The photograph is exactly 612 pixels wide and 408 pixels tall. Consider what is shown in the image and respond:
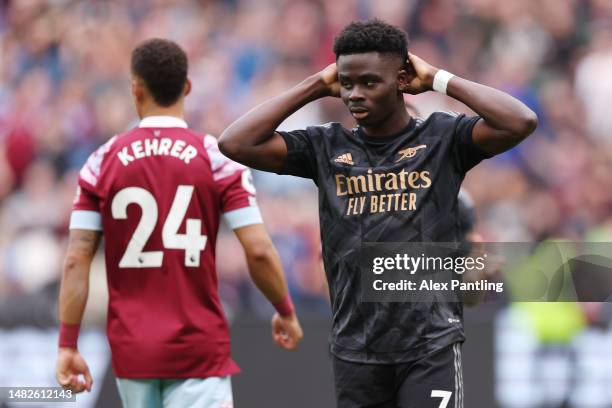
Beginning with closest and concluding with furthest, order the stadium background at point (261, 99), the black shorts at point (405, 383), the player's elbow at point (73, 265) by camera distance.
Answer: the black shorts at point (405, 383), the player's elbow at point (73, 265), the stadium background at point (261, 99)

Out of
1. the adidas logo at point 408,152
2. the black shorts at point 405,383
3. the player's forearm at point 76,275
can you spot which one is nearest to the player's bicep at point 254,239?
the player's forearm at point 76,275

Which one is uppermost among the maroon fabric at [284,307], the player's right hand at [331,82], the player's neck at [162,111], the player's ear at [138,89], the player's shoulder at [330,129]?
the player's ear at [138,89]

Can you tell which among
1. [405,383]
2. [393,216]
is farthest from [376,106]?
[405,383]

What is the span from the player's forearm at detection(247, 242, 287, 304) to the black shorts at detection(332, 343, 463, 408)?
1.11 m

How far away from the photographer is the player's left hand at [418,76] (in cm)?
497

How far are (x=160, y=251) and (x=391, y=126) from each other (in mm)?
1465

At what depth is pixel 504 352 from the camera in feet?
27.2

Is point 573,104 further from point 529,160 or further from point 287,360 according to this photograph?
point 287,360

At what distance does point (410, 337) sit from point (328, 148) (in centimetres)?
93

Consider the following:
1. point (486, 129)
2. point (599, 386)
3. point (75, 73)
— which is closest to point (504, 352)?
point (599, 386)

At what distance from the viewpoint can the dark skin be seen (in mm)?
4859

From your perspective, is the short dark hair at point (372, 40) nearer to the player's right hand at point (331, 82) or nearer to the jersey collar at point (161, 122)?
the player's right hand at point (331, 82)

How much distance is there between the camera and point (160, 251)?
19.1 feet

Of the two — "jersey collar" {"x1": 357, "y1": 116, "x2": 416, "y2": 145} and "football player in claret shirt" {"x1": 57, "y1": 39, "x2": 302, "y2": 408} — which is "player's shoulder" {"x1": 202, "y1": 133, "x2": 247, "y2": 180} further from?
"jersey collar" {"x1": 357, "y1": 116, "x2": 416, "y2": 145}
